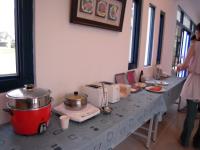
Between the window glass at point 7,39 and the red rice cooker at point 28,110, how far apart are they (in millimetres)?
274

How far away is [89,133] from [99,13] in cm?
125

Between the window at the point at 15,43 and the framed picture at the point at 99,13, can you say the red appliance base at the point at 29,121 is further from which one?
the framed picture at the point at 99,13

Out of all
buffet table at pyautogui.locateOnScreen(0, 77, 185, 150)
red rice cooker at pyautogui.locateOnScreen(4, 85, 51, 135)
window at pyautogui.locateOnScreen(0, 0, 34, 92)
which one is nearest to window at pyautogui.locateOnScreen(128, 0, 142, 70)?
buffet table at pyautogui.locateOnScreen(0, 77, 185, 150)

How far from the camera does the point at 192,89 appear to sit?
94.7 inches

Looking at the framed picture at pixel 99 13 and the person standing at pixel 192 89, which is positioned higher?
the framed picture at pixel 99 13

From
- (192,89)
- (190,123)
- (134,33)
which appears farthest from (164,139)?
(134,33)

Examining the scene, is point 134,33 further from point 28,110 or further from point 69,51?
point 28,110

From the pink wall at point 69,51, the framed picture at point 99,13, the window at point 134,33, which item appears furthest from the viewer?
Result: the window at point 134,33

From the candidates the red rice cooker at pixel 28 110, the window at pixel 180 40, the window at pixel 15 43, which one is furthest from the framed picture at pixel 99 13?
the window at pixel 180 40

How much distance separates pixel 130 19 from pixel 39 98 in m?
1.99

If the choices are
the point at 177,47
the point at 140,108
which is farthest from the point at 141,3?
the point at 177,47

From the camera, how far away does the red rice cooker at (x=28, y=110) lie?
1.10 meters

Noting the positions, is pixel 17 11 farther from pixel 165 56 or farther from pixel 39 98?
pixel 165 56

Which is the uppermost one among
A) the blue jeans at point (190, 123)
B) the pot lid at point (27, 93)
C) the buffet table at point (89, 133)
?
the pot lid at point (27, 93)
